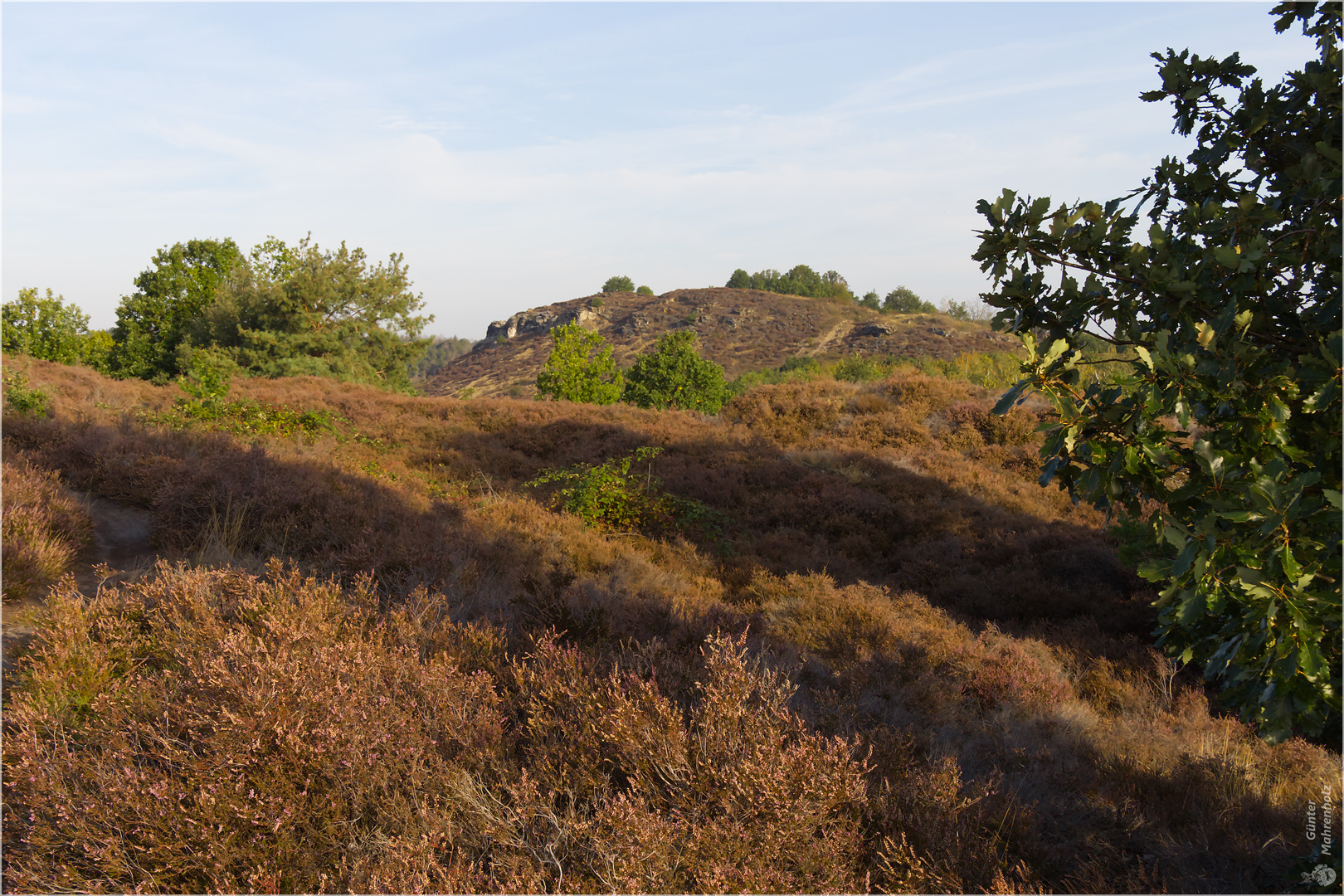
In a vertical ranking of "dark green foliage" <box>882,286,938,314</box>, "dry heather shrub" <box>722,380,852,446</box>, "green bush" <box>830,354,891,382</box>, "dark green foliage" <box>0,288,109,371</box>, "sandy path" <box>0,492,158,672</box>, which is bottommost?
"sandy path" <box>0,492,158,672</box>

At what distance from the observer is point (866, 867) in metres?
2.80

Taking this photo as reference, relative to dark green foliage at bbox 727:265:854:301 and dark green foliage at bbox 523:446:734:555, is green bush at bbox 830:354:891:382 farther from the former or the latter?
dark green foliage at bbox 727:265:854:301

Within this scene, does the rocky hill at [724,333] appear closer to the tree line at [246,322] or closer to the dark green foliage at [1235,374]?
the tree line at [246,322]

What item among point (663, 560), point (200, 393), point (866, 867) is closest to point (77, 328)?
point (200, 393)

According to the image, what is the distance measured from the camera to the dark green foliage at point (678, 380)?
36250mm

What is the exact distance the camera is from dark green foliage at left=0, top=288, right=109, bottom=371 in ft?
105

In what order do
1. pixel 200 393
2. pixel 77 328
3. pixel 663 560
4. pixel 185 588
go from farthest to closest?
pixel 77 328
pixel 200 393
pixel 663 560
pixel 185 588

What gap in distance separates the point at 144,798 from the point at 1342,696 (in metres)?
4.71

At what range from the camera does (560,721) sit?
10.8ft

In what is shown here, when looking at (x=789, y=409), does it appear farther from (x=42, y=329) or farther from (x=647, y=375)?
(x=42, y=329)

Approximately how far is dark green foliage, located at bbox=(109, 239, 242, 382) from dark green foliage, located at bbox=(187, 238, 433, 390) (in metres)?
3.71

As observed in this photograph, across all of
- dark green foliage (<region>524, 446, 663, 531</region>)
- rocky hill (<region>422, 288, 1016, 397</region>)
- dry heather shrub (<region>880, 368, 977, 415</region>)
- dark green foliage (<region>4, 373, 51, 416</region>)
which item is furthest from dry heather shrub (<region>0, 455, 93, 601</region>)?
rocky hill (<region>422, 288, 1016, 397</region>)

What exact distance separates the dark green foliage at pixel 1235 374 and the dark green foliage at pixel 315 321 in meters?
28.7

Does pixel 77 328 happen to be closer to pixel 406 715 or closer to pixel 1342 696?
pixel 406 715
